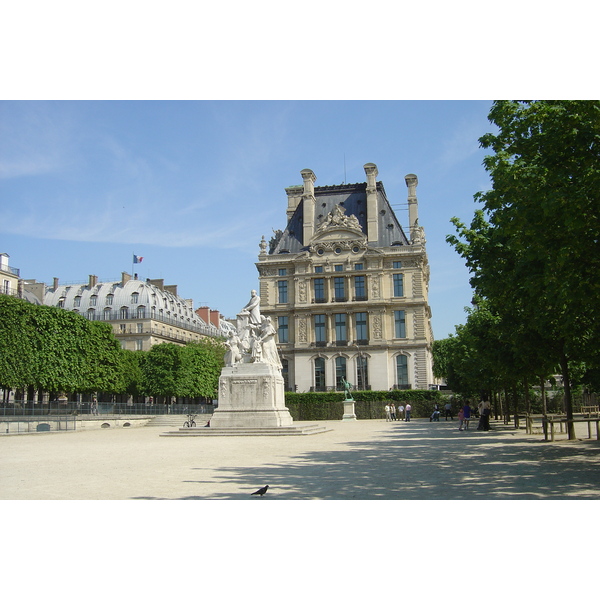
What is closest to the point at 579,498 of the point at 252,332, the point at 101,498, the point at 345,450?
the point at 101,498

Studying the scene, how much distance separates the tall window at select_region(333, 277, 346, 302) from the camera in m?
66.7

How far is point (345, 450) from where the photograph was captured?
17234 millimetres

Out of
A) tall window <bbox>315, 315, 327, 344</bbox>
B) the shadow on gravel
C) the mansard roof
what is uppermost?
the mansard roof

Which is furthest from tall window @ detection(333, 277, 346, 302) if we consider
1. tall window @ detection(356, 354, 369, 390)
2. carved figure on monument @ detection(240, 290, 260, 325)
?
carved figure on monument @ detection(240, 290, 260, 325)

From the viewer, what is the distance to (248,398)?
83.5 ft

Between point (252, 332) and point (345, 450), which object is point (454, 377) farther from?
point (345, 450)

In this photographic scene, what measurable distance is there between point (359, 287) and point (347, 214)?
863 centimetres

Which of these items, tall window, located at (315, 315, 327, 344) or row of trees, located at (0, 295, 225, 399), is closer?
row of trees, located at (0, 295, 225, 399)

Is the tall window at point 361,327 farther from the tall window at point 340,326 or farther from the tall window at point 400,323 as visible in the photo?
the tall window at point 400,323

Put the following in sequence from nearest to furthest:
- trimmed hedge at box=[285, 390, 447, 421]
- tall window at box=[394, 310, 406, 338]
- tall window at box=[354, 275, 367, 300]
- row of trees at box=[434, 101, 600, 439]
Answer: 1. row of trees at box=[434, 101, 600, 439]
2. trimmed hedge at box=[285, 390, 447, 421]
3. tall window at box=[394, 310, 406, 338]
4. tall window at box=[354, 275, 367, 300]

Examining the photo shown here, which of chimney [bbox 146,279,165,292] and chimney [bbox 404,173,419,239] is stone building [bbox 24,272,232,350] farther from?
chimney [bbox 404,173,419,239]

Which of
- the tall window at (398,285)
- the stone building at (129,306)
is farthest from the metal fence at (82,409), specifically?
the stone building at (129,306)

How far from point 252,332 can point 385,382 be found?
3975 centimetres

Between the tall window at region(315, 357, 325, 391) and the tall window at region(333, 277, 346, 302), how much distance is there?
22.0ft
